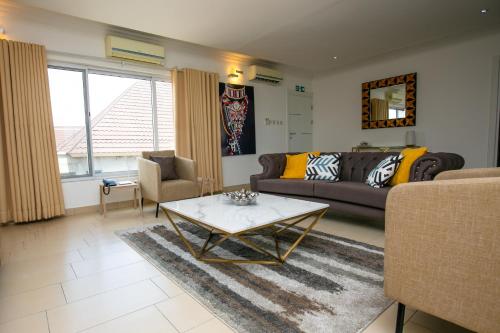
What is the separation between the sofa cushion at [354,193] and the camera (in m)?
2.66

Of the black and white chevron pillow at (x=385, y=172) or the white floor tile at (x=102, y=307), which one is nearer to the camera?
the white floor tile at (x=102, y=307)

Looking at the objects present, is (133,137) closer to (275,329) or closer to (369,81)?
(275,329)

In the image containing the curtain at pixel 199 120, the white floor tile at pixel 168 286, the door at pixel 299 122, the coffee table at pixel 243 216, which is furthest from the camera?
the door at pixel 299 122

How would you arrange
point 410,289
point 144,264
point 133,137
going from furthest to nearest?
1. point 133,137
2. point 144,264
3. point 410,289

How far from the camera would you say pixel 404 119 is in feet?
17.0

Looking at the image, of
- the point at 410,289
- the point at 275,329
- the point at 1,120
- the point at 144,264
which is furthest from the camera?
the point at 1,120

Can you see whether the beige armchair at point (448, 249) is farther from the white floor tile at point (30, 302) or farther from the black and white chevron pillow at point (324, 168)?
the black and white chevron pillow at point (324, 168)

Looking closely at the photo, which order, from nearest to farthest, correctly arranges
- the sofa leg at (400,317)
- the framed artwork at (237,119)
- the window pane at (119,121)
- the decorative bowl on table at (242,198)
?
the sofa leg at (400,317), the decorative bowl on table at (242,198), the window pane at (119,121), the framed artwork at (237,119)

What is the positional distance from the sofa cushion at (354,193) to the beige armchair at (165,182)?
165 cm

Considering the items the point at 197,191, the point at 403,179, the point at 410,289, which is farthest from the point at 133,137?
the point at 410,289

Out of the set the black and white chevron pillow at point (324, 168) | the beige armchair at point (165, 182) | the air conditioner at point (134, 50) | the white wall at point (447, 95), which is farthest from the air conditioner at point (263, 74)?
the black and white chevron pillow at point (324, 168)

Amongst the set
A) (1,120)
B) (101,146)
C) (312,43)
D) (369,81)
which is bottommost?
(101,146)

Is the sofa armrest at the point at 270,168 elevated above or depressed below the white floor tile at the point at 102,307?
above

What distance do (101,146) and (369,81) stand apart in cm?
509
